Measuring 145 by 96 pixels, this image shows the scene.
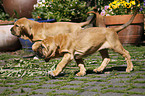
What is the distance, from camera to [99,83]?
9.98 ft

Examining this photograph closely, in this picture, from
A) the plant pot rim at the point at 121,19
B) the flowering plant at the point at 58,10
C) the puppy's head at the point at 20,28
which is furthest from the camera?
the flowering plant at the point at 58,10

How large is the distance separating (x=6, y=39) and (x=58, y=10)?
2030 mm

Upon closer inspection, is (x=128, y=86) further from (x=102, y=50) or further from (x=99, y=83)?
(x=102, y=50)

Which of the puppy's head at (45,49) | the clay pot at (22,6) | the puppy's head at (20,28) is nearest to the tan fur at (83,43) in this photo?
the puppy's head at (45,49)

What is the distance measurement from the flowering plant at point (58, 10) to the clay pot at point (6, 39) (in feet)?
3.39

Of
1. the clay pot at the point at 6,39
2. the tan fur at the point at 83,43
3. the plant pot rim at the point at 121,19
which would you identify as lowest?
the clay pot at the point at 6,39

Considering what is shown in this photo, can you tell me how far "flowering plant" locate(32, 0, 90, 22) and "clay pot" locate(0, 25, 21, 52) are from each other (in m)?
1.03

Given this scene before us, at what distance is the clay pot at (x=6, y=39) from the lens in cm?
720

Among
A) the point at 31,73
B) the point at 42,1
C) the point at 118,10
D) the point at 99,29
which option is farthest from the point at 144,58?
the point at 42,1

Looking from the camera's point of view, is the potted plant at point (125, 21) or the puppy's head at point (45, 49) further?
the potted plant at point (125, 21)

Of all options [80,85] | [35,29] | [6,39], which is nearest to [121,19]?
[35,29]

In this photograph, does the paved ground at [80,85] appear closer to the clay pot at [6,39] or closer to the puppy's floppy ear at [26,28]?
the puppy's floppy ear at [26,28]

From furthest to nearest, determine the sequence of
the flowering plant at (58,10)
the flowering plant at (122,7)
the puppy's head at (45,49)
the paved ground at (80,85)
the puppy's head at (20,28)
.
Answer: the flowering plant at (122,7)
the flowering plant at (58,10)
the puppy's head at (20,28)
the puppy's head at (45,49)
the paved ground at (80,85)

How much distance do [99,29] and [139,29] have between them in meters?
3.79
